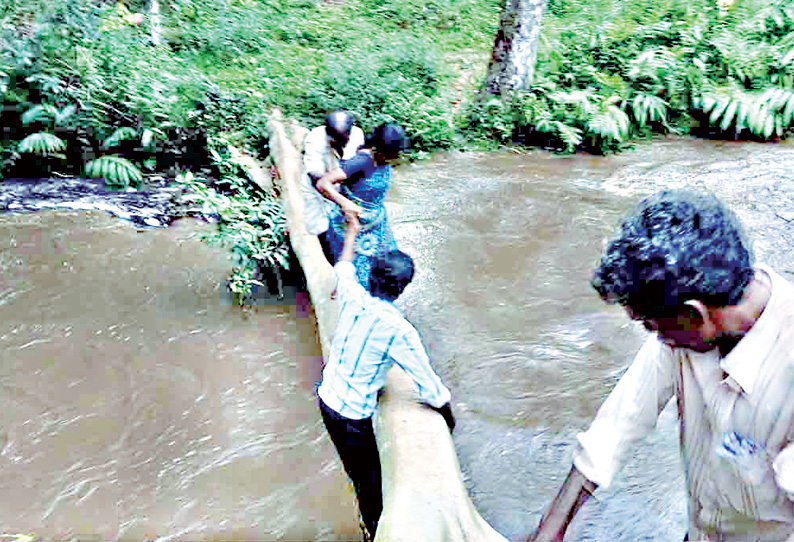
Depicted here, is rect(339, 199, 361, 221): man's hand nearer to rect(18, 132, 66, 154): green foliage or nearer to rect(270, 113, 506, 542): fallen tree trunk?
rect(270, 113, 506, 542): fallen tree trunk

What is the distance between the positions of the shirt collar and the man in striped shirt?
1.64 m

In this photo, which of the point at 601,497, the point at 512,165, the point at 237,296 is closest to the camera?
the point at 601,497

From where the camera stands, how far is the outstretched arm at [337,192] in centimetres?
463

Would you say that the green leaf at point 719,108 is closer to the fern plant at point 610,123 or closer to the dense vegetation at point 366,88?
the dense vegetation at point 366,88

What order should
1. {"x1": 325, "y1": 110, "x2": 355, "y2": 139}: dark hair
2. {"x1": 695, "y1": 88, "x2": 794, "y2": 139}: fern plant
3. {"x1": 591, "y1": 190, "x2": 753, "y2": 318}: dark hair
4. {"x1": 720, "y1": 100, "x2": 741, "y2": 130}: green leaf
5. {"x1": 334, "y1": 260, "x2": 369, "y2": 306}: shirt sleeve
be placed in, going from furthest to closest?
{"x1": 720, "y1": 100, "x2": 741, "y2": 130}: green leaf, {"x1": 695, "y1": 88, "x2": 794, "y2": 139}: fern plant, {"x1": 325, "y1": 110, "x2": 355, "y2": 139}: dark hair, {"x1": 334, "y1": 260, "x2": 369, "y2": 306}: shirt sleeve, {"x1": 591, "y1": 190, "x2": 753, "y2": 318}: dark hair

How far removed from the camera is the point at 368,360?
3.15m

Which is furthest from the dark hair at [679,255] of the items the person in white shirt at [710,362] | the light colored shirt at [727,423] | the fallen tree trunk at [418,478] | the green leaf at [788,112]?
the green leaf at [788,112]

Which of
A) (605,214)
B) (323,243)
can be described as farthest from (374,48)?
(323,243)

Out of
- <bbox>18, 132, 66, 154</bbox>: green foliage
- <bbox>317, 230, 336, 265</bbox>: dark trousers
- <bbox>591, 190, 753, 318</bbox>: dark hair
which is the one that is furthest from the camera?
<bbox>18, 132, 66, 154</bbox>: green foliage

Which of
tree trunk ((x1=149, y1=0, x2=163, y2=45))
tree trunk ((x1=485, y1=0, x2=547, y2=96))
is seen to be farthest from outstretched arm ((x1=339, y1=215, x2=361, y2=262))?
tree trunk ((x1=149, y1=0, x2=163, y2=45))

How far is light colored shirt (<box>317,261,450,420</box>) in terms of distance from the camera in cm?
309

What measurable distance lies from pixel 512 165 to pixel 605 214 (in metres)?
1.78

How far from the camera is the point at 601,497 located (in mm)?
3943

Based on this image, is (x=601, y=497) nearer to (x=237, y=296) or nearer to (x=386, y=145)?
(x=386, y=145)
